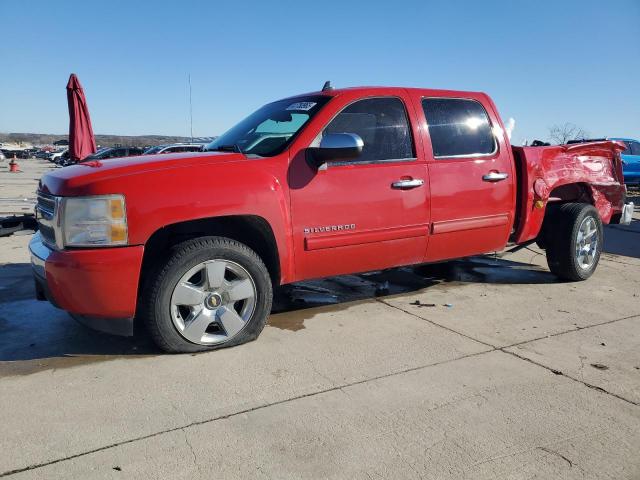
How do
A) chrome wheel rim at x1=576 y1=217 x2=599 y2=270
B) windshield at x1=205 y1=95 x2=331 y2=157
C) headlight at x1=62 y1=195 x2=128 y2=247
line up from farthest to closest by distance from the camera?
chrome wheel rim at x1=576 y1=217 x2=599 y2=270 → windshield at x1=205 y1=95 x2=331 y2=157 → headlight at x1=62 y1=195 x2=128 y2=247

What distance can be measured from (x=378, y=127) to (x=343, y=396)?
2.19 metres

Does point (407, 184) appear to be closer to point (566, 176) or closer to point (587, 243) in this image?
point (566, 176)

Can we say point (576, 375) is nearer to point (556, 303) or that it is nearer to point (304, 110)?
point (556, 303)

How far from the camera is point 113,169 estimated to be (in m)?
3.30

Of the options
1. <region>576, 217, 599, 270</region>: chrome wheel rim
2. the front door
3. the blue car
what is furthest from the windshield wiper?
the blue car

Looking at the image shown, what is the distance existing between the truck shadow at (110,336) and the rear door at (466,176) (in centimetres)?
85

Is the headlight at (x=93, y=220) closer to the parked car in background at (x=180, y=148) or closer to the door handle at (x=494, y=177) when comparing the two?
the parked car in background at (x=180, y=148)

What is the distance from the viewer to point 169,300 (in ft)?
11.0

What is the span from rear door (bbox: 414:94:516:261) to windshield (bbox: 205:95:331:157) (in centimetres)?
95

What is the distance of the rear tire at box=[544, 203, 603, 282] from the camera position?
211 inches

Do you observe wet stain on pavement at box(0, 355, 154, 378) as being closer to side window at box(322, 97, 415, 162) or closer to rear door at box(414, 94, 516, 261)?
side window at box(322, 97, 415, 162)

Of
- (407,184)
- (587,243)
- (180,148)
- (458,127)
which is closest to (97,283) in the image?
(407,184)

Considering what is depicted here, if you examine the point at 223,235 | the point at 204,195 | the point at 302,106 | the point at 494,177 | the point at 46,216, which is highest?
the point at 302,106

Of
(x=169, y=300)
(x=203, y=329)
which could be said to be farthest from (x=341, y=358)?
(x=169, y=300)
